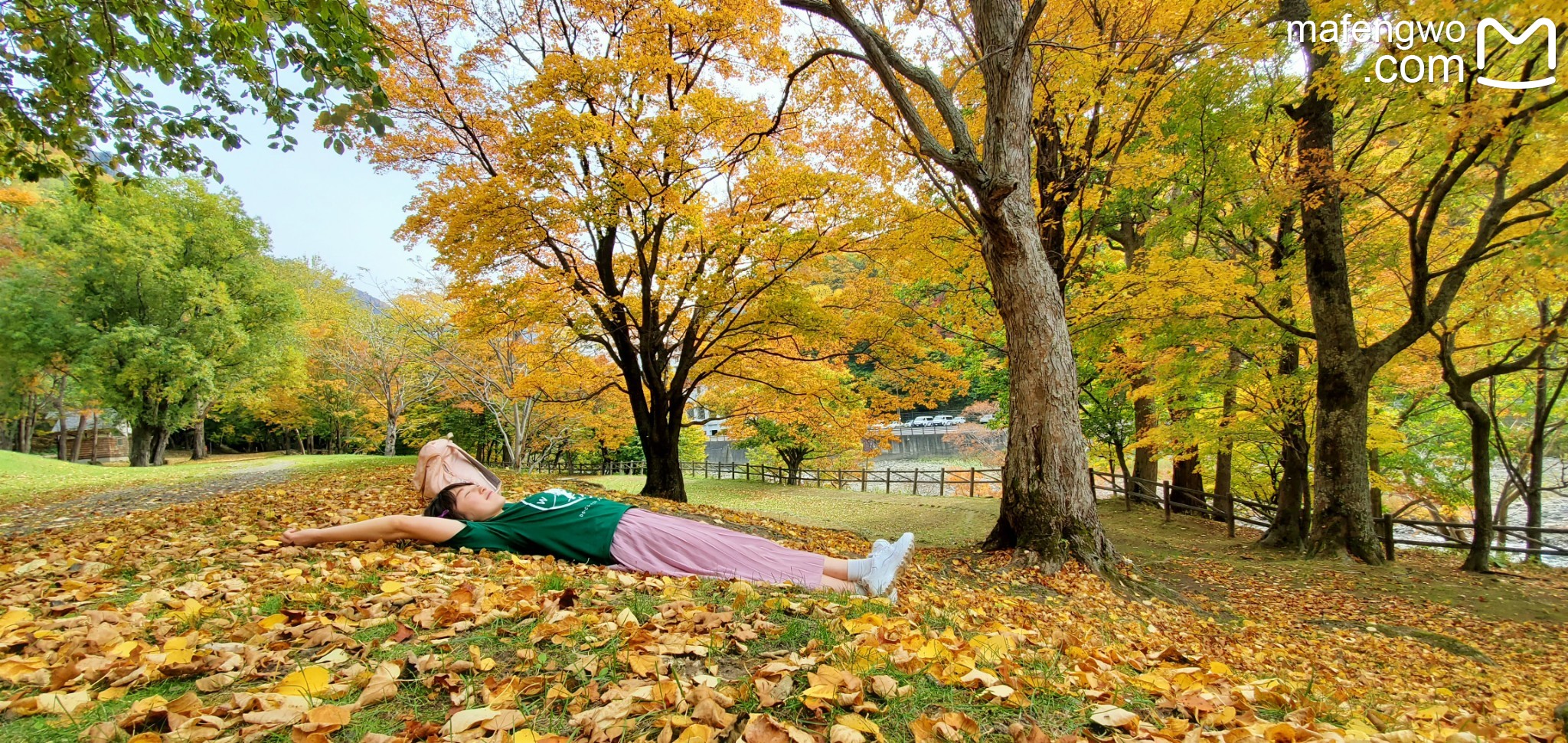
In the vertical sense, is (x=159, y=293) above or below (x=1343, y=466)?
above

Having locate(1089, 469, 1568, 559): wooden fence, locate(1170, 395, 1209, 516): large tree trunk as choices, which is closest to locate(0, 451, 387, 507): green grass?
locate(1089, 469, 1568, 559): wooden fence

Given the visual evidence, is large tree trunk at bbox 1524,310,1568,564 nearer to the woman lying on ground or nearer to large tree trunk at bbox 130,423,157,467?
the woman lying on ground

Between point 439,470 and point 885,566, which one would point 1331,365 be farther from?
point 439,470

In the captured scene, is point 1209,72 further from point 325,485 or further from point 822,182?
point 325,485

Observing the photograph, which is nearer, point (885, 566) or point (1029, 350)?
point (885, 566)

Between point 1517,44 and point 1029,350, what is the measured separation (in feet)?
17.2

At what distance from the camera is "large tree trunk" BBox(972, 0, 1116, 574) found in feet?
18.1

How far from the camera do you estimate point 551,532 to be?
3.51m

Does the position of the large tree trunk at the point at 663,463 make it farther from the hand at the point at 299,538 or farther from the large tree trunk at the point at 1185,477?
the large tree trunk at the point at 1185,477

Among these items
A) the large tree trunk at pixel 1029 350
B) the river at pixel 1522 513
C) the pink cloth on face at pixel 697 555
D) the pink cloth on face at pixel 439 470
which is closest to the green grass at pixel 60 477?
the pink cloth on face at pixel 439 470

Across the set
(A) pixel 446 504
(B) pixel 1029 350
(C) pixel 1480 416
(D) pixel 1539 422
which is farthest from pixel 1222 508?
(A) pixel 446 504

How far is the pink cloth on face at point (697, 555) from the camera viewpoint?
3354mm

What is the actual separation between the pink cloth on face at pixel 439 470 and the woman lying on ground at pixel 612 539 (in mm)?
66

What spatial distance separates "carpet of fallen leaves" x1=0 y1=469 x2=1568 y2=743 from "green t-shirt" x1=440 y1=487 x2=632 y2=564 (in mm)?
156
